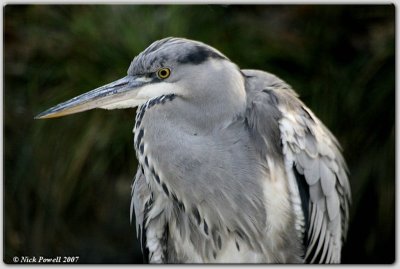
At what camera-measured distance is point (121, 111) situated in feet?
11.2

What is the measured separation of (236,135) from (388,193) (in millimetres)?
1160

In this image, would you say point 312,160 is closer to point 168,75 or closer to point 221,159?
point 221,159

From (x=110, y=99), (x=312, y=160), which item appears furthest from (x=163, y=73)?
(x=312, y=160)

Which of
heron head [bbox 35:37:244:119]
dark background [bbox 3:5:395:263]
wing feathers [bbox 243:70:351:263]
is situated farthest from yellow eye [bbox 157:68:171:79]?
dark background [bbox 3:5:395:263]

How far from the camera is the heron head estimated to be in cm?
210

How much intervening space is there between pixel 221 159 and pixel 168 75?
271 millimetres

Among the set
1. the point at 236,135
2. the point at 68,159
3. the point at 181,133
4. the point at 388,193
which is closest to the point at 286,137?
the point at 236,135

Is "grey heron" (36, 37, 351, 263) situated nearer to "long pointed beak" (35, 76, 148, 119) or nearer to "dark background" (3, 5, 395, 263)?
"long pointed beak" (35, 76, 148, 119)

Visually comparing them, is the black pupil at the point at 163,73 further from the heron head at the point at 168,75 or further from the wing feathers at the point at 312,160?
the wing feathers at the point at 312,160

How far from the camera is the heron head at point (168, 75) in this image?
6.89 ft

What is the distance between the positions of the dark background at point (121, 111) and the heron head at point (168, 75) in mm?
1111

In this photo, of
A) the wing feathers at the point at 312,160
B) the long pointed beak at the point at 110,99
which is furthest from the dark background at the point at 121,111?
the long pointed beak at the point at 110,99

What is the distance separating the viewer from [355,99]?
10.6 feet

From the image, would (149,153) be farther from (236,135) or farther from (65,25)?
(65,25)
